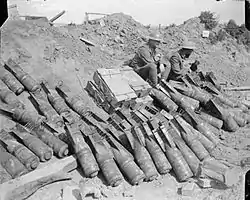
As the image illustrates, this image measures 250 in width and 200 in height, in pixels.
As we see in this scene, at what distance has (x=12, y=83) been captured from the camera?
739cm

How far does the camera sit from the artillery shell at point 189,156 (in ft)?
20.5

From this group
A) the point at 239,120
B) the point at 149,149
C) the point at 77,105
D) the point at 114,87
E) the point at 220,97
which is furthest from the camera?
the point at 220,97

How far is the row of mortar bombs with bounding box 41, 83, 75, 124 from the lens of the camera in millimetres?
7024

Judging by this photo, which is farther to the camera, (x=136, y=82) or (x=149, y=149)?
(x=136, y=82)

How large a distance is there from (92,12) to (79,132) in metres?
8.75

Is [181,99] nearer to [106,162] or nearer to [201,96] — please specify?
[201,96]

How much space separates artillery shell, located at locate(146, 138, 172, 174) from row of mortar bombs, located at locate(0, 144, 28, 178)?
2241 mm

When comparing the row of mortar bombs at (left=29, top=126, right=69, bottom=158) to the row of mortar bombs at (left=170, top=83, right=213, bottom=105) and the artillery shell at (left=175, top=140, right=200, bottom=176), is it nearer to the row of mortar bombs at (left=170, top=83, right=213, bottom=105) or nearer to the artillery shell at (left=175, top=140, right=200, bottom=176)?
the artillery shell at (left=175, top=140, right=200, bottom=176)

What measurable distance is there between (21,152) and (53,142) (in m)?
0.62

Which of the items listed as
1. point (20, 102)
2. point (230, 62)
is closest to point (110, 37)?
point (230, 62)

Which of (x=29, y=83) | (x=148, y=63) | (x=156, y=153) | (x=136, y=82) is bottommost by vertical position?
(x=156, y=153)

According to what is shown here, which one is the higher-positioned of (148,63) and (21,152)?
(148,63)

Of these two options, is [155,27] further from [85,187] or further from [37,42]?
[85,187]

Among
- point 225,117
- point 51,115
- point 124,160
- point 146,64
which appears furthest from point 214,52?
point 124,160
